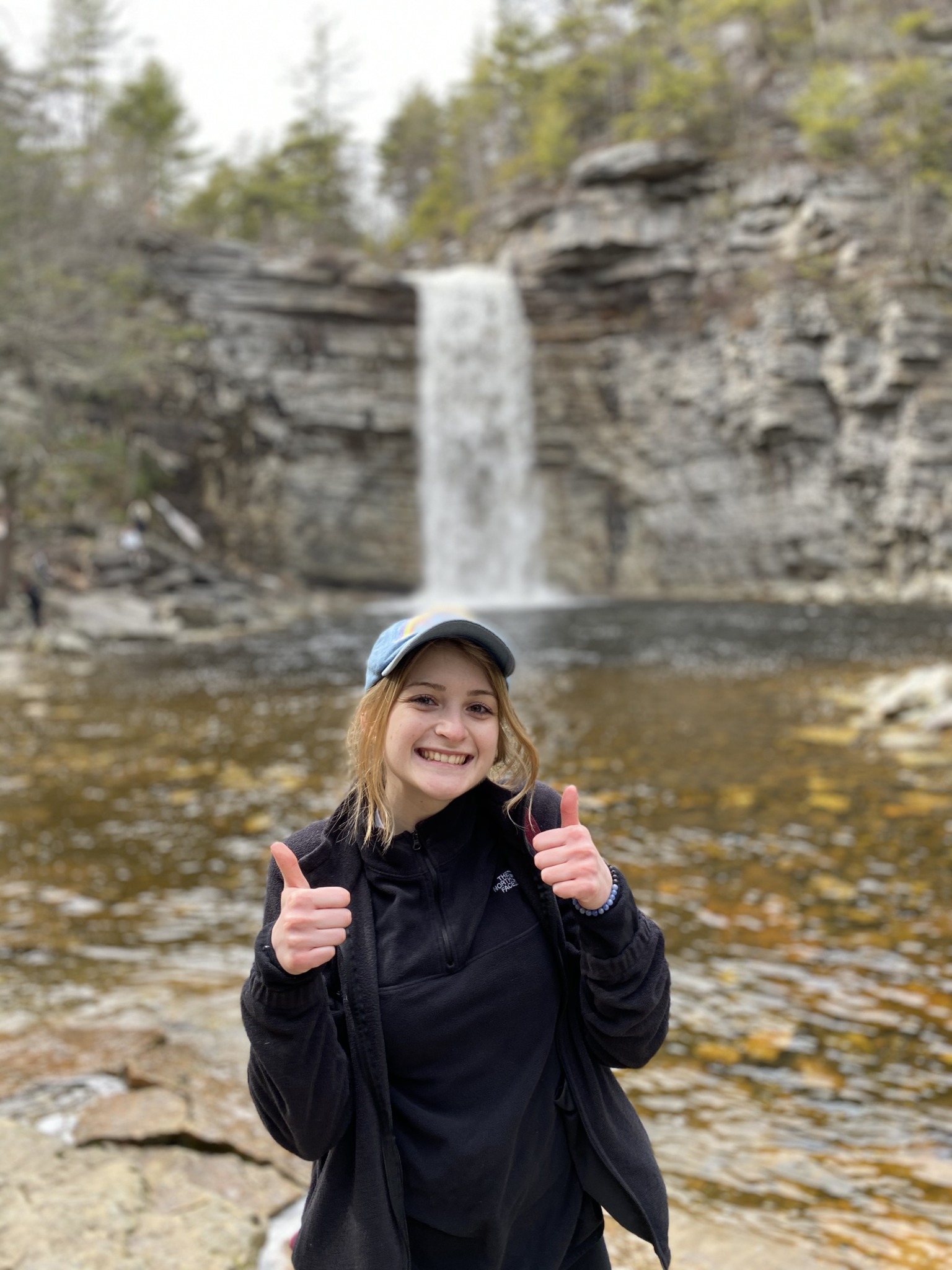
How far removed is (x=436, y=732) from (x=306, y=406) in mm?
32921

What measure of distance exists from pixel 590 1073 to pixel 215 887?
18.0 ft

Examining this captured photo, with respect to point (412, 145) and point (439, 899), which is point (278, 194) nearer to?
point (412, 145)

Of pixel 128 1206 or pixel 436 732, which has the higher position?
pixel 436 732

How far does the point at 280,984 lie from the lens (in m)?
1.57

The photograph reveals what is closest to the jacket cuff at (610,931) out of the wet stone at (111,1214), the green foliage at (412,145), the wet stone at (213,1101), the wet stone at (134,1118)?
the wet stone at (111,1214)

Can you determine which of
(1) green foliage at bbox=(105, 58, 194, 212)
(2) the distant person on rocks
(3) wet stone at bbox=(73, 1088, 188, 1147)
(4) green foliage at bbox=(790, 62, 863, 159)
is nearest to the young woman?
(3) wet stone at bbox=(73, 1088, 188, 1147)

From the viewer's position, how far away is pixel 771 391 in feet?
98.0

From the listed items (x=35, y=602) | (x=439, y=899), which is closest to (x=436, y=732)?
(x=439, y=899)

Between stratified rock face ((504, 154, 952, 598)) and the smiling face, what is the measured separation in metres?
27.6

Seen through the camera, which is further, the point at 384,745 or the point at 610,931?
the point at 384,745

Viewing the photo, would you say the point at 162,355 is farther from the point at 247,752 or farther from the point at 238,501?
the point at 247,752

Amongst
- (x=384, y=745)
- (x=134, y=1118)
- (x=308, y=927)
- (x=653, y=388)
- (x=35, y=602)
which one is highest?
(x=653, y=388)

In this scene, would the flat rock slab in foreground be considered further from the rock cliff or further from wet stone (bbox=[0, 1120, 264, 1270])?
the rock cliff

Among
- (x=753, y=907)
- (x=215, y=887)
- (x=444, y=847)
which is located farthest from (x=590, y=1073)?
(x=215, y=887)
